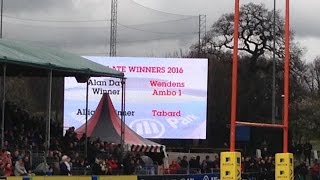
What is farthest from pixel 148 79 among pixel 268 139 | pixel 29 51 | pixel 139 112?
pixel 29 51

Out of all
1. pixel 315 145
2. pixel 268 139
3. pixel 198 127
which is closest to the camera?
pixel 198 127

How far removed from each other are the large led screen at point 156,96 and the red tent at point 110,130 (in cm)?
643

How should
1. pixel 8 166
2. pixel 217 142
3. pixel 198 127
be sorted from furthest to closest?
pixel 217 142 → pixel 198 127 → pixel 8 166

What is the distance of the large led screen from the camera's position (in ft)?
138

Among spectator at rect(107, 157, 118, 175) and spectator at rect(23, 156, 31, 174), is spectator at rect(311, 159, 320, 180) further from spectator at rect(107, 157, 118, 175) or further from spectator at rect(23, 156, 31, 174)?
spectator at rect(23, 156, 31, 174)

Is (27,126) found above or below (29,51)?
below

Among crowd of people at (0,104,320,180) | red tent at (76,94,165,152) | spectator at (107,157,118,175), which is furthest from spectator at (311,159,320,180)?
spectator at (107,157,118,175)

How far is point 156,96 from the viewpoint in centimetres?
4325

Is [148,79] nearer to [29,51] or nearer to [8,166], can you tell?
[29,51]

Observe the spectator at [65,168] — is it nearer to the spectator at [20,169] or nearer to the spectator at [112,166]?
the spectator at [20,169]

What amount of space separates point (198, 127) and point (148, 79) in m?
3.98

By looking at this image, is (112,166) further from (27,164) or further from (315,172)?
(315,172)

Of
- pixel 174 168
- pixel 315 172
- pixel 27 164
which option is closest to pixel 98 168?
pixel 27 164

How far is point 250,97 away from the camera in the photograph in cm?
7200
